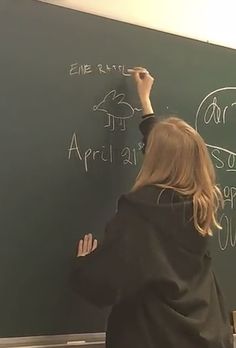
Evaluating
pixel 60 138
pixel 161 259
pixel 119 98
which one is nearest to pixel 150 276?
pixel 161 259

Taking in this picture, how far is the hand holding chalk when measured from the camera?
2186 millimetres

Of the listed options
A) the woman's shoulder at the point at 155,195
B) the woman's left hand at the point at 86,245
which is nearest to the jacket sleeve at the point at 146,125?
the woman's shoulder at the point at 155,195

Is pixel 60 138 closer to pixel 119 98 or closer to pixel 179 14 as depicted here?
pixel 119 98

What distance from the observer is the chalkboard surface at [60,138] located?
189 cm

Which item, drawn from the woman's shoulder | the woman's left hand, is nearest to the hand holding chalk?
the woman's shoulder

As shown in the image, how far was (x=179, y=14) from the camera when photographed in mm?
2525

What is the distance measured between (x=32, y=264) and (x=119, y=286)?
0.88 ft

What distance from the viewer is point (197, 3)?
2613 mm

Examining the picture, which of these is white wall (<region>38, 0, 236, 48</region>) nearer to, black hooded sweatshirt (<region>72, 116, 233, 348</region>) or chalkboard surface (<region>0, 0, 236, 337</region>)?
chalkboard surface (<region>0, 0, 236, 337</region>)

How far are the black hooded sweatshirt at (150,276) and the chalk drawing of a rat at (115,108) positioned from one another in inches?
13.0

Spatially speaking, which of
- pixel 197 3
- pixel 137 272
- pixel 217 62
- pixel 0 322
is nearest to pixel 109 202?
pixel 137 272

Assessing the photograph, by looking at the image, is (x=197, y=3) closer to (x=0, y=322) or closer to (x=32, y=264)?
(x=32, y=264)

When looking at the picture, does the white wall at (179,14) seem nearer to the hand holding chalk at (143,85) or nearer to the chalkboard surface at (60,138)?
the chalkboard surface at (60,138)

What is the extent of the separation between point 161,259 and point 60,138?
0.49 metres
